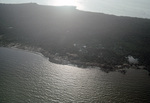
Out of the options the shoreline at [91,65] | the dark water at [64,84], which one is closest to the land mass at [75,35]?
the shoreline at [91,65]

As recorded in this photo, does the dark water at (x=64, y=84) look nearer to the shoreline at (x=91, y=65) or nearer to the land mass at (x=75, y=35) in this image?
the shoreline at (x=91, y=65)

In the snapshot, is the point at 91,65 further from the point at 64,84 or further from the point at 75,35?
the point at 75,35

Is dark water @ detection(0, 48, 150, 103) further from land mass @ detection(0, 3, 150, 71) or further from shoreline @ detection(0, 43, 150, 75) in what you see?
land mass @ detection(0, 3, 150, 71)

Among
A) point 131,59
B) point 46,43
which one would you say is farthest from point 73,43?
point 131,59

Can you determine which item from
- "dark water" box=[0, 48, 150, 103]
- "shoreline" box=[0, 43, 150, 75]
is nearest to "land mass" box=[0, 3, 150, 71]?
"shoreline" box=[0, 43, 150, 75]

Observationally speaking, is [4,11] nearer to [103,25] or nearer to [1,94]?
[103,25]
